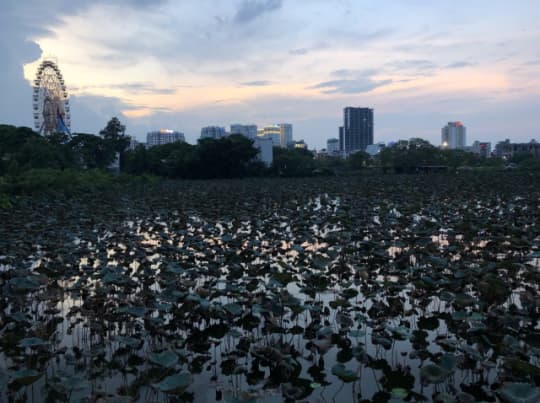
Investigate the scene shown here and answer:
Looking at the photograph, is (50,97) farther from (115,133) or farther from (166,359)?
(166,359)

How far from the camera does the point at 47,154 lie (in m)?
31.3

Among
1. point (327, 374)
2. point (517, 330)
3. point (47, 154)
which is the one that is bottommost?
point (327, 374)

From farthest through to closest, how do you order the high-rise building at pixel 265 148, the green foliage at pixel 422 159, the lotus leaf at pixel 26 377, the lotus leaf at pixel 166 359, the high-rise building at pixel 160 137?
the high-rise building at pixel 160 137, the green foliage at pixel 422 159, the high-rise building at pixel 265 148, the lotus leaf at pixel 166 359, the lotus leaf at pixel 26 377

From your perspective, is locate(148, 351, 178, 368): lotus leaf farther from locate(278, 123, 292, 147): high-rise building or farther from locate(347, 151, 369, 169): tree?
locate(278, 123, 292, 147): high-rise building

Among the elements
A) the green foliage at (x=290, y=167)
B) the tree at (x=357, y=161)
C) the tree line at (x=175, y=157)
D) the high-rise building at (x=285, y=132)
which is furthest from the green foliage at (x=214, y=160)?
the high-rise building at (x=285, y=132)

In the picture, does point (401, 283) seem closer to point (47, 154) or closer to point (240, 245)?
point (240, 245)

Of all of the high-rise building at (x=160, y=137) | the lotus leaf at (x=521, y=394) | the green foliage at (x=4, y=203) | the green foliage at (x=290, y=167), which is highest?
the high-rise building at (x=160, y=137)

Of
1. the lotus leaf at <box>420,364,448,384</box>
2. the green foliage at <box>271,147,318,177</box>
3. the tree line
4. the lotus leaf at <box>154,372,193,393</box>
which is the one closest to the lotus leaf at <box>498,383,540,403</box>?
the lotus leaf at <box>420,364,448,384</box>

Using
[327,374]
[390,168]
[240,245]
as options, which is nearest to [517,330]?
[327,374]

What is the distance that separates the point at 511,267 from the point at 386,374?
2.65m

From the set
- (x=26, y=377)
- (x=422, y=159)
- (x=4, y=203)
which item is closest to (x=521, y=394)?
(x=26, y=377)

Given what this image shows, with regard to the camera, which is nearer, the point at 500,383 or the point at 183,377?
the point at 183,377

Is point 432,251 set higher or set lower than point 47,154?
lower

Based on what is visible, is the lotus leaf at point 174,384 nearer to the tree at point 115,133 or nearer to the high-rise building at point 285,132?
the tree at point 115,133
